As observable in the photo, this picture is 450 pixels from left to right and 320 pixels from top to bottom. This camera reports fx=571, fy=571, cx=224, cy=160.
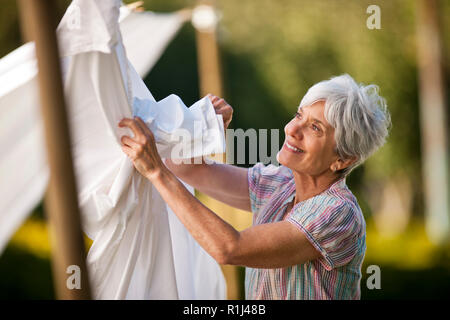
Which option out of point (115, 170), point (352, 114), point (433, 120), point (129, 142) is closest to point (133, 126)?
point (129, 142)

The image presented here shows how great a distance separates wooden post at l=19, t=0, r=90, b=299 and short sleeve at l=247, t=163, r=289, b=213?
661 millimetres

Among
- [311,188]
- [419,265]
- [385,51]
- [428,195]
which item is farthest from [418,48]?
[311,188]

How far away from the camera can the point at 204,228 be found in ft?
4.87

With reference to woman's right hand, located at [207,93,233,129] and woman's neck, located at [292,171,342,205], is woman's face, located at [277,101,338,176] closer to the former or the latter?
woman's neck, located at [292,171,342,205]

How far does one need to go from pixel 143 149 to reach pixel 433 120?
4.91m

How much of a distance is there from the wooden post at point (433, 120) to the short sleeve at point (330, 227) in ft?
13.0

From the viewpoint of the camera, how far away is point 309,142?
1.66m

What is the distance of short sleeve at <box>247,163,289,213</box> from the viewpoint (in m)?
1.87

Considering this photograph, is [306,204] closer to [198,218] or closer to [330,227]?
[330,227]

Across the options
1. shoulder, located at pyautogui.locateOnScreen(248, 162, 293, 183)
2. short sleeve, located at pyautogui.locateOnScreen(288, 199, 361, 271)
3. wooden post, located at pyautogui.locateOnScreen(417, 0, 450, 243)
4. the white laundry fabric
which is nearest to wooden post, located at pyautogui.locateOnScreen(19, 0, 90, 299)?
the white laundry fabric

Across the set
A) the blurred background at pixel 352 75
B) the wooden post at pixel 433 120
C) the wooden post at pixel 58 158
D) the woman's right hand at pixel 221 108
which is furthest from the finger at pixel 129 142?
the wooden post at pixel 433 120

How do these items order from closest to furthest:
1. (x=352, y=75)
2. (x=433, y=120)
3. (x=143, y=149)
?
(x=143, y=149), (x=433, y=120), (x=352, y=75)
